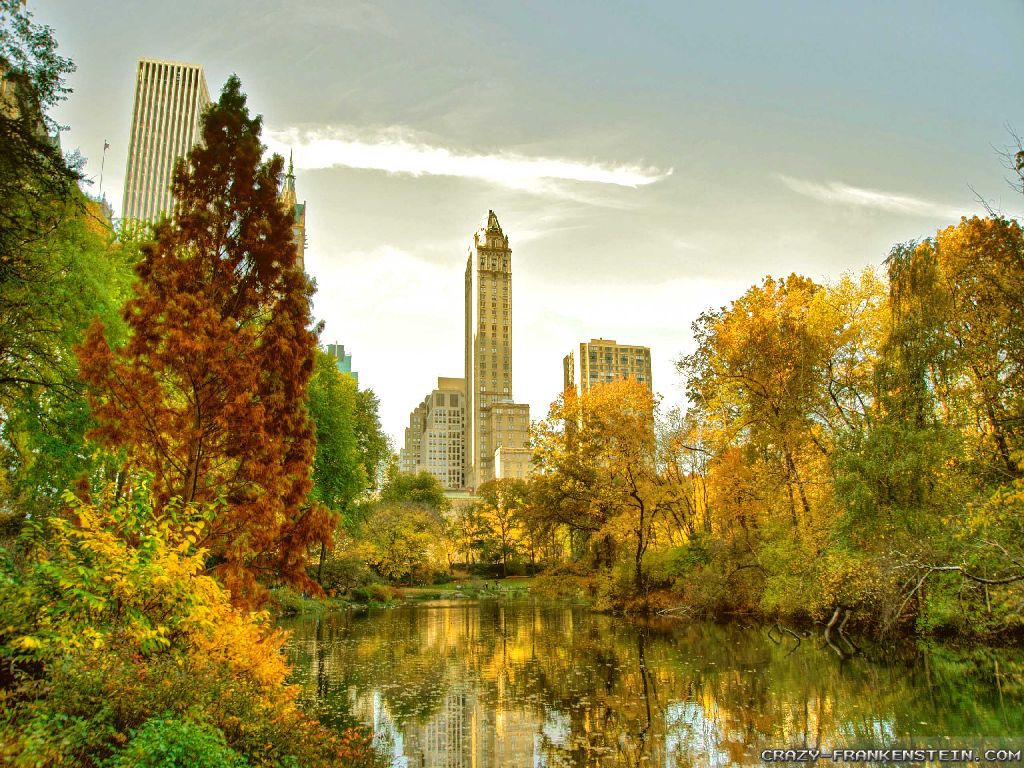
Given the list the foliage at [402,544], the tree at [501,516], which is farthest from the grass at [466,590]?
the tree at [501,516]

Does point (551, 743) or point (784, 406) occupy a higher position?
point (784, 406)

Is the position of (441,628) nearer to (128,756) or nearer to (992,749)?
(992,749)

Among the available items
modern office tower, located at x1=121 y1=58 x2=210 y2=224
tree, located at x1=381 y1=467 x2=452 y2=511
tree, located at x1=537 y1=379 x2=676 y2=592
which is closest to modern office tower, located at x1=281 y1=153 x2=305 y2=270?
tree, located at x1=537 y1=379 x2=676 y2=592

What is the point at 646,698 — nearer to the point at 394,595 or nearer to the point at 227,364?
the point at 227,364

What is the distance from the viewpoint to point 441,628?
3102 centimetres

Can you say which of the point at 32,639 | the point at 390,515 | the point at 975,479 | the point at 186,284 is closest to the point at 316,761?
the point at 32,639

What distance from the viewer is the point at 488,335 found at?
160250 millimetres

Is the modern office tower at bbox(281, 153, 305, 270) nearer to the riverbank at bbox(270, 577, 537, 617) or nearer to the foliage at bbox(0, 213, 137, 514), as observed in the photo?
the foliage at bbox(0, 213, 137, 514)

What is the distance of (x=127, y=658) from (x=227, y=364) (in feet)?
19.0

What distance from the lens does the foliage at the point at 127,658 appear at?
590 centimetres

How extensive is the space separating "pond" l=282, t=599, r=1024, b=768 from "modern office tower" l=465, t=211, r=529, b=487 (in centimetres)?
13596

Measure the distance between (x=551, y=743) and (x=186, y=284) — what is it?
10184 mm

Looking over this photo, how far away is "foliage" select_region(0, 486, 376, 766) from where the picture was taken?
5902 millimetres

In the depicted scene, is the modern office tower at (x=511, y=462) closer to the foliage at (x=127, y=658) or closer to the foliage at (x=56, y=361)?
the foliage at (x=56, y=361)
